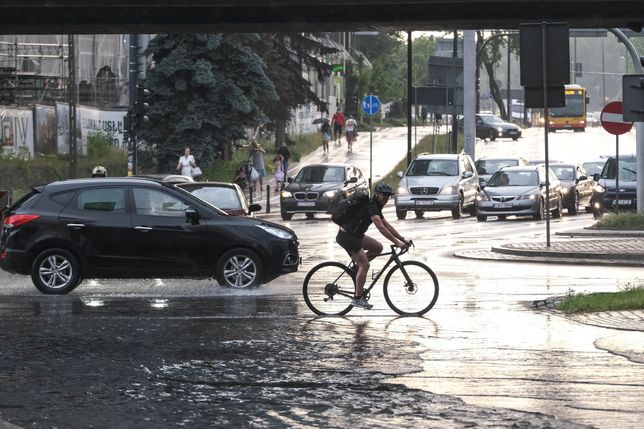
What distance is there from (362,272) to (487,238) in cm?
1620

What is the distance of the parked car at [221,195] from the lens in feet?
79.7

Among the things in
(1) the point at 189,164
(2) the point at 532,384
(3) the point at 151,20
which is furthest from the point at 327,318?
(1) the point at 189,164

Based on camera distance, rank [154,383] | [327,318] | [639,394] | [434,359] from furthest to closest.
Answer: [327,318]
[434,359]
[154,383]
[639,394]

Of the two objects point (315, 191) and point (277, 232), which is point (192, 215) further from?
point (315, 191)

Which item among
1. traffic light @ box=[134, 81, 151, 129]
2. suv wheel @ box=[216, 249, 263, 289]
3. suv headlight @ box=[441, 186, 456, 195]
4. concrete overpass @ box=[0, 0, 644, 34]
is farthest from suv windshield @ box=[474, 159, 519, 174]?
suv wheel @ box=[216, 249, 263, 289]

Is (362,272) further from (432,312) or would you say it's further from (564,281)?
(564,281)

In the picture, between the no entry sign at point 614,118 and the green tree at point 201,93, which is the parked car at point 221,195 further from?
the green tree at point 201,93

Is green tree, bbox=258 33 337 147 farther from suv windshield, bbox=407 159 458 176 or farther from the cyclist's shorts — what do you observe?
the cyclist's shorts

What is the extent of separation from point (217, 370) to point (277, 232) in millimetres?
7729

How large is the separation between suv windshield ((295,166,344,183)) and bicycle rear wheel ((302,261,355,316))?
86.5 feet

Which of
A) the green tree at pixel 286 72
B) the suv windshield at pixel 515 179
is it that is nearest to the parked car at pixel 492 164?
the suv windshield at pixel 515 179

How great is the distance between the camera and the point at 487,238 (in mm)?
32281

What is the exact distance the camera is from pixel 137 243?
19406 mm

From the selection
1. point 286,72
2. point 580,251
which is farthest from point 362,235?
point 286,72
